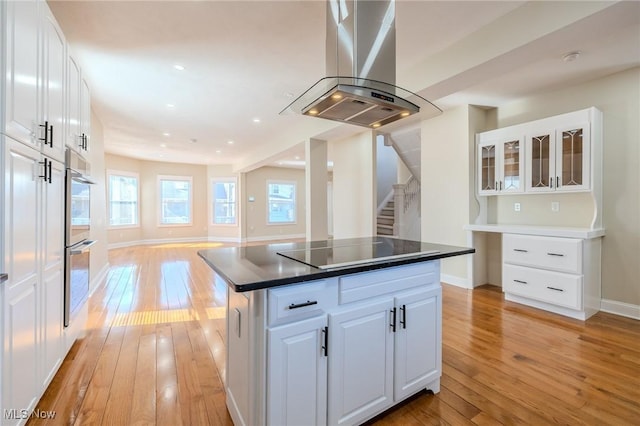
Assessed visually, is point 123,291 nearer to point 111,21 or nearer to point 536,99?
point 111,21

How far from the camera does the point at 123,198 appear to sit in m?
8.37

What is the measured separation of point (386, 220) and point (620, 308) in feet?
15.6

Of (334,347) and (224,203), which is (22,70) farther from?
(224,203)

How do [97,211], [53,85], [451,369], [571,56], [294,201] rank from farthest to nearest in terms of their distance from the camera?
[294,201] < [97,211] < [571,56] < [451,369] < [53,85]

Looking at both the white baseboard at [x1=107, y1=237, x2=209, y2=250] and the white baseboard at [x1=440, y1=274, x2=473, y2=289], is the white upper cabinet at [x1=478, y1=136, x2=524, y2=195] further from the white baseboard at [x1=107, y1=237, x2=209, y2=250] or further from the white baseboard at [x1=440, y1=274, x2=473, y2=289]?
the white baseboard at [x1=107, y1=237, x2=209, y2=250]

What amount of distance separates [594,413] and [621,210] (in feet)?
8.41

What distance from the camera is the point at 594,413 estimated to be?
1689mm

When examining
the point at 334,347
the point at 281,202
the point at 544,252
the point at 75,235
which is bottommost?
the point at 334,347

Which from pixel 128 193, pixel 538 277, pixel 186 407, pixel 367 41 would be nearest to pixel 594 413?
pixel 538 277

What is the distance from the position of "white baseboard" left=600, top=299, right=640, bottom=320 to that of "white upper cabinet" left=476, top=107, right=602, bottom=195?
1.30 metres

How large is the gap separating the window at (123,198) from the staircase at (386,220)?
23.5ft

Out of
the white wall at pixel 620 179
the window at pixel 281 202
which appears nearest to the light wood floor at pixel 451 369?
the white wall at pixel 620 179

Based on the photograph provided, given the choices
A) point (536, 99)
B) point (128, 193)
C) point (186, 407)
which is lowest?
point (186, 407)

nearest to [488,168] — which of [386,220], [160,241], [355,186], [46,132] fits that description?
[355,186]
